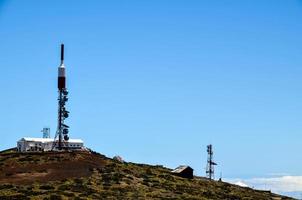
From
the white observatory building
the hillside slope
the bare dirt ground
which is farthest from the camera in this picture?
the white observatory building

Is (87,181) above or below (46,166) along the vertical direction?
below

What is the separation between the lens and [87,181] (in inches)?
3221

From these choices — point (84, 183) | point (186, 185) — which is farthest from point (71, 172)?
point (186, 185)

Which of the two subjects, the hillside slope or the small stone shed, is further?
the small stone shed

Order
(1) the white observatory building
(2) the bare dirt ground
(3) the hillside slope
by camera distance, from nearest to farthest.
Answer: (3) the hillside slope < (2) the bare dirt ground < (1) the white observatory building

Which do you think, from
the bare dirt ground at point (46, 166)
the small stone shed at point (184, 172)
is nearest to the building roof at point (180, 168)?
the small stone shed at point (184, 172)

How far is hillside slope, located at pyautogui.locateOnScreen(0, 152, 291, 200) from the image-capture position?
74.3 m

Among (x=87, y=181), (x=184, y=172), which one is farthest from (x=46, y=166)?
(x=184, y=172)

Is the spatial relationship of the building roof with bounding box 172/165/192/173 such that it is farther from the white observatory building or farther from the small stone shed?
the white observatory building

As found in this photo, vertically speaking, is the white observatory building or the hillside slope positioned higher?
the white observatory building

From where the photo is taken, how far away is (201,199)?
261 ft

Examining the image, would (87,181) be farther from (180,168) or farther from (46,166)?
(180,168)

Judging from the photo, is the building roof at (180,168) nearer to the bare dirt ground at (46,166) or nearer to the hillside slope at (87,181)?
the hillside slope at (87,181)

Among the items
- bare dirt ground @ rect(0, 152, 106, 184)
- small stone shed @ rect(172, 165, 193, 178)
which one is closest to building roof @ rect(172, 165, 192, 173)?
small stone shed @ rect(172, 165, 193, 178)
